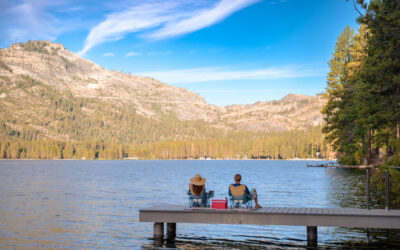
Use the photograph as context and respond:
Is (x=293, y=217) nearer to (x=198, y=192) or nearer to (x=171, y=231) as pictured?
(x=198, y=192)

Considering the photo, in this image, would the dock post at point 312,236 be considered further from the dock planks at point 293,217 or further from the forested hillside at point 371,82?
the forested hillside at point 371,82

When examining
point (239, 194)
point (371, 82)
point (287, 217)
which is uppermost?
point (371, 82)

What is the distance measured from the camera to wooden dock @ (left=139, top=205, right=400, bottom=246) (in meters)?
18.7

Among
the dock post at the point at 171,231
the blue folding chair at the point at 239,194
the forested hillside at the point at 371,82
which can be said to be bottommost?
the dock post at the point at 171,231

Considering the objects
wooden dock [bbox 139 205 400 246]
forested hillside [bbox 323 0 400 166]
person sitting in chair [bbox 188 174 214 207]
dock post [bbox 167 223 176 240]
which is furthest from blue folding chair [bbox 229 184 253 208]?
forested hillside [bbox 323 0 400 166]

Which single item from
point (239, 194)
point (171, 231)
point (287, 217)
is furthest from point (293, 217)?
point (171, 231)

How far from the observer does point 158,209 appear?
818 inches

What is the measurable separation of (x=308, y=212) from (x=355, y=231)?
5.54 m

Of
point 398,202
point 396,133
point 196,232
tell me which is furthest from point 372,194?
point 196,232

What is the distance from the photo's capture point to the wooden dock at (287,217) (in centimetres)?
1870

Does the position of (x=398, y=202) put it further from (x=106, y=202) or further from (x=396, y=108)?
(x=106, y=202)

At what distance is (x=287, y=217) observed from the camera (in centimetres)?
1934

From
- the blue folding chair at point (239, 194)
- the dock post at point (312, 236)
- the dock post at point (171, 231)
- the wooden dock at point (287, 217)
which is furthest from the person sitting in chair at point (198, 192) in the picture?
the dock post at point (312, 236)

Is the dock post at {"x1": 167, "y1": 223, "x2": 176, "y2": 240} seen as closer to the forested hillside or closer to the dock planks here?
the dock planks
